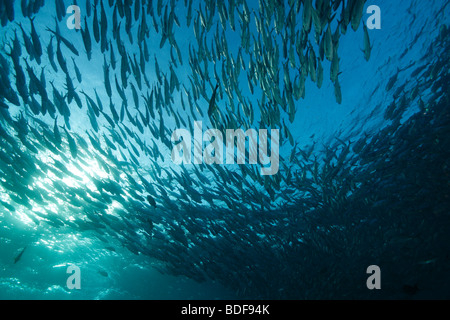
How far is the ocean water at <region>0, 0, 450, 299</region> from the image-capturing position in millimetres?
5012

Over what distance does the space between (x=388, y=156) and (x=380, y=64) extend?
4.44 m

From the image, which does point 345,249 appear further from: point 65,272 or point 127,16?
point 65,272

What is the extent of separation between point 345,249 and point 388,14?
13056mm

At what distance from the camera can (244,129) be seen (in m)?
8.19

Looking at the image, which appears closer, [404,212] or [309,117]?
[309,117]

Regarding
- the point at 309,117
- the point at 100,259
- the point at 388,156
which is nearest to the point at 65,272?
the point at 100,259

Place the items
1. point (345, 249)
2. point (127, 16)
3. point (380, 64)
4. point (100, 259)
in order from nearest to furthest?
point (127, 16) → point (380, 64) → point (345, 249) → point (100, 259)

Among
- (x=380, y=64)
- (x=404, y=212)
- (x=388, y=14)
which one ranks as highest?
(x=388, y=14)

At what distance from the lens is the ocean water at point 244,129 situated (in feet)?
16.4

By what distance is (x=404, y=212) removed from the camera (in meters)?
12.9
